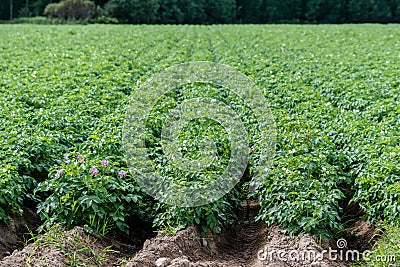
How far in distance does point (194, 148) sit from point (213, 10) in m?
49.6

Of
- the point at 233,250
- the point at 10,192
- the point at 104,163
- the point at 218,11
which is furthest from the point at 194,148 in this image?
the point at 218,11

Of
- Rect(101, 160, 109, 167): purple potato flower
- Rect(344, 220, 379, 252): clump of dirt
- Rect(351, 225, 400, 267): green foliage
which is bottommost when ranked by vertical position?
Rect(344, 220, 379, 252): clump of dirt

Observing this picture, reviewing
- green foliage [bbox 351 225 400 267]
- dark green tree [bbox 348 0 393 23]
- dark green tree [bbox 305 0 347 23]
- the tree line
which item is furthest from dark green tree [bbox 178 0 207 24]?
green foliage [bbox 351 225 400 267]

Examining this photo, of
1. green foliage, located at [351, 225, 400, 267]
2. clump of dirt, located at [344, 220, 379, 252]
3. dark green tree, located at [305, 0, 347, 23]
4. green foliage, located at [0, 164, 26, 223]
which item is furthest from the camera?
dark green tree, located at [305, 0, 347, 23]

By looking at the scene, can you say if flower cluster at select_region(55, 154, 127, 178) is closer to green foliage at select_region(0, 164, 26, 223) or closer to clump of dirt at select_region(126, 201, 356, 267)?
green foliage at select_region(0, 164, 26, 223)

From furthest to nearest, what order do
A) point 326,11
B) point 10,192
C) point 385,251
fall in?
1. point 326,11
2. point 10,192
3. point 385,251

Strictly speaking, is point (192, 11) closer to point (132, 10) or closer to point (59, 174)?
point (132, 10)

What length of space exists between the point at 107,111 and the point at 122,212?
349cm

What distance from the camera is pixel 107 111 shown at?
8.70 meters

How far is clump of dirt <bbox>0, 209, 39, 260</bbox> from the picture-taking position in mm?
5252

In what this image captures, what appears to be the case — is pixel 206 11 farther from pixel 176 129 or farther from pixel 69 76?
pixel 176 129

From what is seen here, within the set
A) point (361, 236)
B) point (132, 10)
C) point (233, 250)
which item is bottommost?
point (233, 250)

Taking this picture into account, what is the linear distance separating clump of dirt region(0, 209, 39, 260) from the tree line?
135 feet

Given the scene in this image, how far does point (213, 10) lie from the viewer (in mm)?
54281
